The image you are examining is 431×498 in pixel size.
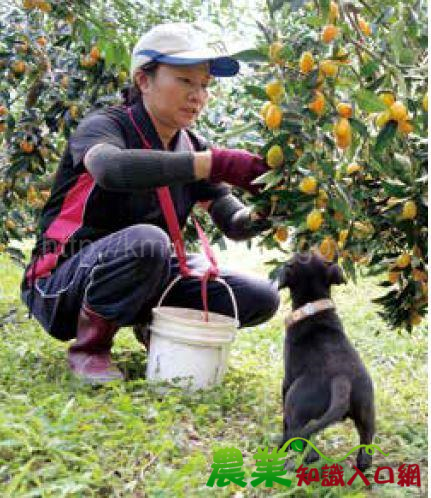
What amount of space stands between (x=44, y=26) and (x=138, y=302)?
6.50ft

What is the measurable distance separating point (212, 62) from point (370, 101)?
946 millimetres

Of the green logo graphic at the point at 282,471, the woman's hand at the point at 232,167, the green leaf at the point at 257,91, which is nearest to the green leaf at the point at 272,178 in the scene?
the green leaf at the point at 257,91

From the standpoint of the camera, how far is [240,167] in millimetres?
2225

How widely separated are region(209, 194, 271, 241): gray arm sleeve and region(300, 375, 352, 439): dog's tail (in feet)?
2.45

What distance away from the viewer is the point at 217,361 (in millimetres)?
2523

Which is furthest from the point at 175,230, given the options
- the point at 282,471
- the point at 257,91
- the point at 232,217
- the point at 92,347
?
the point at 282,471

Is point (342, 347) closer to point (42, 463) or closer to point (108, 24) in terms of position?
point (42, 463)

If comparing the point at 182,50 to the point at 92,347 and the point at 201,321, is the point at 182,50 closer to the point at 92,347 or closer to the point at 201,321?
the point at 201,321

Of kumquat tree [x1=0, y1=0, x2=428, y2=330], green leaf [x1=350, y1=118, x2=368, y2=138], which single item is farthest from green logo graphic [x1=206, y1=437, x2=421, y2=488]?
green leaf [x1=350, y1=118, x2=368, y2=138]

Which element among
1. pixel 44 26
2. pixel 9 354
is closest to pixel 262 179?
pixel 9 354

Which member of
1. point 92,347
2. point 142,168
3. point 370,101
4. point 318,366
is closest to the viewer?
point 370,101

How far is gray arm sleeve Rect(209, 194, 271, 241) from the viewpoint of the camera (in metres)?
2.63

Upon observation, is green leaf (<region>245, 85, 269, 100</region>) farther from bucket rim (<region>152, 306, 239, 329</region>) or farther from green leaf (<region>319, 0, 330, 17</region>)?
bucket rim (<region>152, 306, 239, 329</region>)

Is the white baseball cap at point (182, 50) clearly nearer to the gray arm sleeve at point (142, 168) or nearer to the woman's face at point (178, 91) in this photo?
the woman's face at point (178, 91)
